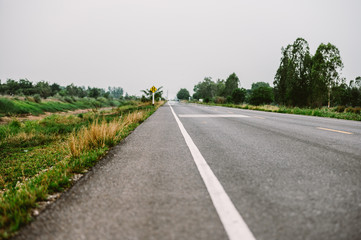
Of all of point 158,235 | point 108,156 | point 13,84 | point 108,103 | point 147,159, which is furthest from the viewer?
point 13,84

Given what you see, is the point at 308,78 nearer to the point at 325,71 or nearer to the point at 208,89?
the point at 325,71

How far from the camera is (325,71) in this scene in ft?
108

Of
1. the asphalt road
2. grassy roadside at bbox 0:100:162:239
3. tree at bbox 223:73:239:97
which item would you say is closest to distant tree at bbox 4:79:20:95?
tree at bbox 223:73:239:97

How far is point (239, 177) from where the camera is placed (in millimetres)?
2705

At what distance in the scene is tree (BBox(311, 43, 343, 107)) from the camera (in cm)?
3275

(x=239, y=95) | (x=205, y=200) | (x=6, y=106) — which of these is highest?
(x=239, y=95)

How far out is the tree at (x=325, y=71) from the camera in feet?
107

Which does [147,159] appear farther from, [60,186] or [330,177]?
[330,177]

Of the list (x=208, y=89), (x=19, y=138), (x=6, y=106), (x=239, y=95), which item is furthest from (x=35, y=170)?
(x=208, y=89)

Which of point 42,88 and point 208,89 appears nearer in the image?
point 42,88

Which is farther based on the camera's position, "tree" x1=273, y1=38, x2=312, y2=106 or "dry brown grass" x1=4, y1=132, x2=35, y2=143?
"tree" x1=273, y1=38, x2=312, y2=106

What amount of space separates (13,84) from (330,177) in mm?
91946

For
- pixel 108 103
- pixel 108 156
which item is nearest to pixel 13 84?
pixel 108 103

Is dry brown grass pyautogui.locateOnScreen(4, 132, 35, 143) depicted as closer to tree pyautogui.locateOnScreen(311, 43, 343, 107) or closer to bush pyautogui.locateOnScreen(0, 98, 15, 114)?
bush pyautogui.locateOnScreen(0, 98, 15, 114)
